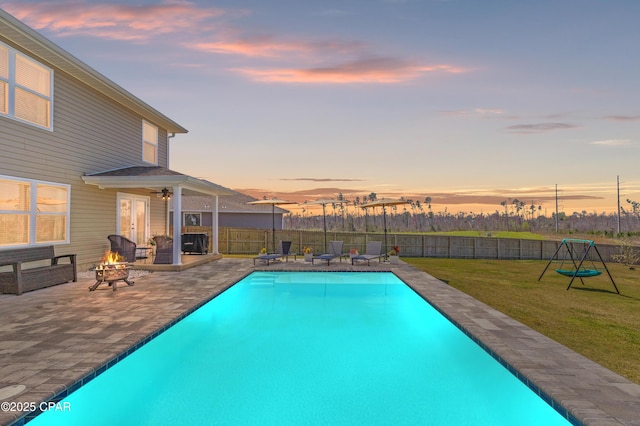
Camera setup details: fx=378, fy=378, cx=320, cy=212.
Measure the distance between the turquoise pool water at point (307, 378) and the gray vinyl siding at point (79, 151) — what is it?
615 centimetres

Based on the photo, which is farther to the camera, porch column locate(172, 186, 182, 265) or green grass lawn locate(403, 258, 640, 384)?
porch column locate(172, 186, 182, 265)

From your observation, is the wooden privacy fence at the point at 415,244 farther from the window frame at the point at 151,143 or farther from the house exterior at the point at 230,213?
the house exterior at the point at 230,213

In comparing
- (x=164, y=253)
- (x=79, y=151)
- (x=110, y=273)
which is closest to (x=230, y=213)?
(x=164, y=253)

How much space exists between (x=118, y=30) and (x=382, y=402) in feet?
49.0

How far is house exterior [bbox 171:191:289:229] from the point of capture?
29.0m

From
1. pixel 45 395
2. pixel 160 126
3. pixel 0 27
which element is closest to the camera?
pixel 45 395

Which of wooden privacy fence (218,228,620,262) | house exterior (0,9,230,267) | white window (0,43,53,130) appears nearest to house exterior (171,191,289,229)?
wooden privacy fence (218,228,620,262)

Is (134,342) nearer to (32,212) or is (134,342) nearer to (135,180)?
(32,212)

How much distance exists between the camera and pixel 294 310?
28.5 feet

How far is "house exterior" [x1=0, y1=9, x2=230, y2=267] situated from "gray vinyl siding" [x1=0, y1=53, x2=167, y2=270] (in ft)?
0.09

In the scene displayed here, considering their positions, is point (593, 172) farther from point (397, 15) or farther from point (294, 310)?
point (294, 310)

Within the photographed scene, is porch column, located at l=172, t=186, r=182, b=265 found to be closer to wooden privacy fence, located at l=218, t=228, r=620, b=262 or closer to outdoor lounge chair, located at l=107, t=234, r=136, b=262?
outdoor lounge chair, located at l=107, t=234, r=136, b=262

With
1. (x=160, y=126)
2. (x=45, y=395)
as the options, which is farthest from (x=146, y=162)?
(x=45, y=395)

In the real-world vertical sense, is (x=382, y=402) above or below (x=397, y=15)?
Result: below
